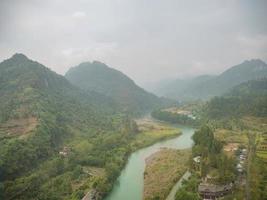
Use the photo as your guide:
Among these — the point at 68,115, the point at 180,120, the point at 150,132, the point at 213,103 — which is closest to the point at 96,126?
the point at 68,115

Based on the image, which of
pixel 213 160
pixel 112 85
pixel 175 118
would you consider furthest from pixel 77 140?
pixel 112 85

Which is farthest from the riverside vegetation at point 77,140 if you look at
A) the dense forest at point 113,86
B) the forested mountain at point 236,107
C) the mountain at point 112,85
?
the mountain at point 112,85

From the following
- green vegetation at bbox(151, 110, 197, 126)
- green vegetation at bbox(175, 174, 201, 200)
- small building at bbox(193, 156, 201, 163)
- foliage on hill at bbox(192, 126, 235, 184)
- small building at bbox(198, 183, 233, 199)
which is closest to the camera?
green vegetation at bbox(175, 174, 201, 200)

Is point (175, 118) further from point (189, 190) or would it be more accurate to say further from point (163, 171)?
point (189, 190)

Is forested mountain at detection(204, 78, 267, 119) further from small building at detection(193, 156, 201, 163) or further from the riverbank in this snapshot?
small building at detection(193, 156, 201, 163)

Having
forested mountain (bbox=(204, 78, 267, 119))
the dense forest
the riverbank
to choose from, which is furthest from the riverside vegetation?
the dense forest

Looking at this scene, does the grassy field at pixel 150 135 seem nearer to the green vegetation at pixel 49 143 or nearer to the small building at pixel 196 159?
the green vegetation at pixel 49 143
